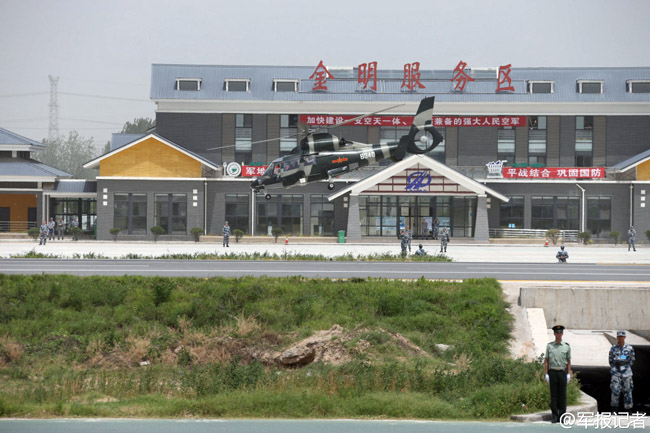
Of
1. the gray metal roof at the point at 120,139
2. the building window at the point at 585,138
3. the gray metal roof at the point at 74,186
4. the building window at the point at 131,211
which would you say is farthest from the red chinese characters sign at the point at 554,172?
the gray metal roof at the point at 74,186

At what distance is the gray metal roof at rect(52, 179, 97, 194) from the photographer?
6894cm

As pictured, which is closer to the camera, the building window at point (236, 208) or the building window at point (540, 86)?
the building window at point (236, 208)

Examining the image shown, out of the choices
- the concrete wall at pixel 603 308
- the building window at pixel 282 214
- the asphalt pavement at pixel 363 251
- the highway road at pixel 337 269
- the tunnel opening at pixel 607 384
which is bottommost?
the tunnel opening at pixel 607 384

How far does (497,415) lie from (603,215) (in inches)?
2286

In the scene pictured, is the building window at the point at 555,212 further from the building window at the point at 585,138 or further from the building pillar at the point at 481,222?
the building pillar at the point at 481,222

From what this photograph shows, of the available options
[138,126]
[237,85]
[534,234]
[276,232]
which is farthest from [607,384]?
[138,126]

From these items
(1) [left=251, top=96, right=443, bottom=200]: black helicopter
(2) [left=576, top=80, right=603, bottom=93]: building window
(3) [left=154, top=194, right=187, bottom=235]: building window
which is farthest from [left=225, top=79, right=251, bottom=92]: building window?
(1) [left=251, top=96, right=443, bottom=200]: black helicopter

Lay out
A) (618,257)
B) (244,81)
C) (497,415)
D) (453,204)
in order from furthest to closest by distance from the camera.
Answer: (244,81)
(453,204)
(618,257)
(497,415)

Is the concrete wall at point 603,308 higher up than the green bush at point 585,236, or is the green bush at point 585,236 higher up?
the green bush at point 585,236

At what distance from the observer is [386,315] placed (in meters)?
26.2

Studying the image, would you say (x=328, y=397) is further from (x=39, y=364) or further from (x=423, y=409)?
(x=39, y=364)

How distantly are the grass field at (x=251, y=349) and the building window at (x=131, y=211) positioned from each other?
128 feet

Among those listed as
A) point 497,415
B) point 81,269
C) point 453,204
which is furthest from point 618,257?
point 497,415

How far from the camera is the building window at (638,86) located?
74.1m
